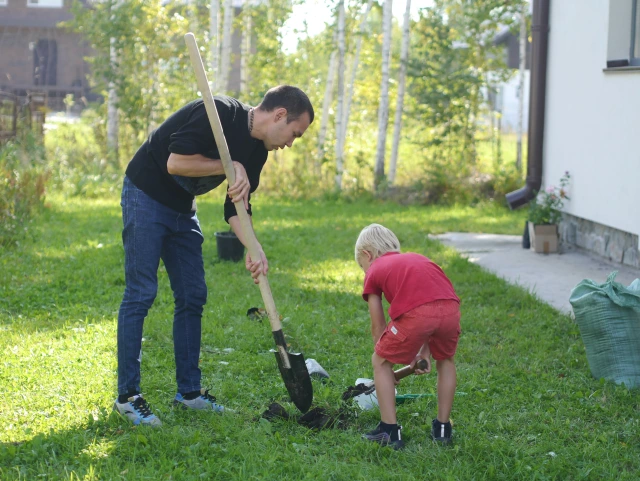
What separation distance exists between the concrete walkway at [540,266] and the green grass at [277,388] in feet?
1.08

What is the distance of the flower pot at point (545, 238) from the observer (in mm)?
8906

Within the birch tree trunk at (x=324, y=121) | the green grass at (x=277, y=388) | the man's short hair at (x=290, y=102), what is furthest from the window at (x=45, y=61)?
the man's short hair at (x=290, y=102)

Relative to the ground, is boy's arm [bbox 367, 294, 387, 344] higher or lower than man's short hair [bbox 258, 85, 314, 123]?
lower

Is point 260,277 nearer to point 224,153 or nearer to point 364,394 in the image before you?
point 224,153

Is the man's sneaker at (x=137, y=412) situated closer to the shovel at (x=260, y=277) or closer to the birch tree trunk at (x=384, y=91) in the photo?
the shovel at (x=260, y=277)

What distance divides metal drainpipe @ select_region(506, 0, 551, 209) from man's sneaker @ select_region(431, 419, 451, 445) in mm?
6464

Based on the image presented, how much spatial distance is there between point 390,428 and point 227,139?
1.59 m

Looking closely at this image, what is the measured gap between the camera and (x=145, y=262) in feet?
12.4

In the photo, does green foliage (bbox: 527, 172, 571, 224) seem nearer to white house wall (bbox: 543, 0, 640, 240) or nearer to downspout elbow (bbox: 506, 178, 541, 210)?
white house wall (bbox: 543, 0, 640, 240)

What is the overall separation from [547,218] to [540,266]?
1052 millimetres

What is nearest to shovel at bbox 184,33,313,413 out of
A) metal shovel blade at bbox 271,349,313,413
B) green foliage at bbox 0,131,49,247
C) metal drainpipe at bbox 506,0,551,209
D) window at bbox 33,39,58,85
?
metal shovel blade at bbox 271,349,313,413

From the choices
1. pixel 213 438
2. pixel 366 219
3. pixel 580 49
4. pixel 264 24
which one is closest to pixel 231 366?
pixel 213 438

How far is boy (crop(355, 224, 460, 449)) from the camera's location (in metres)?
3.58

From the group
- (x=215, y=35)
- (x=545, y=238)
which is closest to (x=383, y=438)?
(x=545, y=238)
